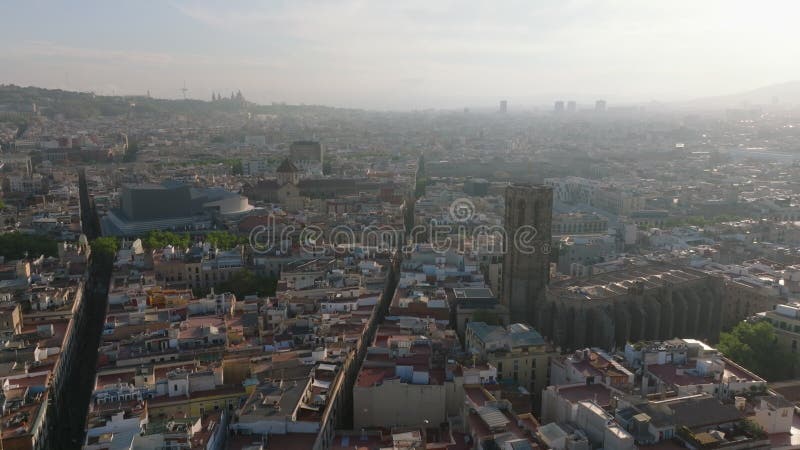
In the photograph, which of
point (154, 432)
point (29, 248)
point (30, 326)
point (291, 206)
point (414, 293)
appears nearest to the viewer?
point (154, 432)

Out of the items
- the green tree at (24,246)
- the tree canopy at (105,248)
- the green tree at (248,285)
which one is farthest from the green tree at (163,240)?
the green tree at (248,285)

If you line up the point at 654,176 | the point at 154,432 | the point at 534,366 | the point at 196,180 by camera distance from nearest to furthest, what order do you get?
1. the point at 154,432
2. the point at 534,366
3. the point at 196,180
4. the point at 654,176

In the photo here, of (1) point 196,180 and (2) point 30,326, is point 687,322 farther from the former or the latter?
(1) point 196,180

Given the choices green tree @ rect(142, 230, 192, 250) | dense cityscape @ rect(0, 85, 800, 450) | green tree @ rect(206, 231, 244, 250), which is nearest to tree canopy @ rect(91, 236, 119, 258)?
dense cityscape @ rect(0, 85, 800, 450)

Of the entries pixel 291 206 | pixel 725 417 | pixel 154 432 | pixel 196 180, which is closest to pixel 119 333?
pixel 154 432

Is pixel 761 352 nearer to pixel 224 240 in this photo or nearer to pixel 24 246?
pixel 224 240

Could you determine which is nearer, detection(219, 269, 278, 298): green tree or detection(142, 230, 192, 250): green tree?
detection(219, 269, 278, 298): green tree

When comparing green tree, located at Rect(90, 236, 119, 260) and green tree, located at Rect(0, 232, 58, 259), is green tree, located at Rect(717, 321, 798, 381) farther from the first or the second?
green tree, located at Rect(0, 232, 58, 259)
